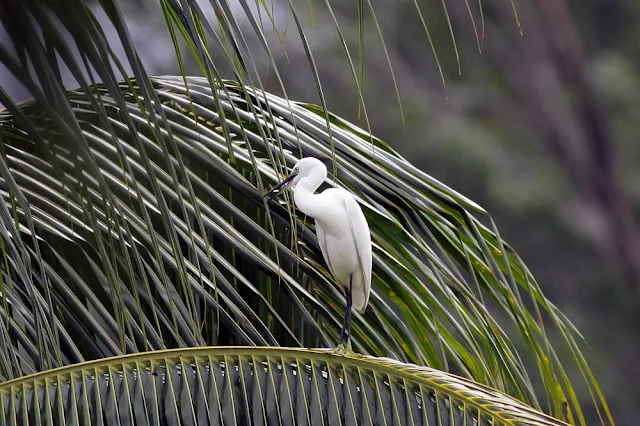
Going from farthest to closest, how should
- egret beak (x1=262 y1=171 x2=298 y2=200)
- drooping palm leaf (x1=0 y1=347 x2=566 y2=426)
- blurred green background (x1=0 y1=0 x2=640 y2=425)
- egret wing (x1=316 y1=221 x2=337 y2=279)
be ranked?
1. blurred green background (x1=0 y1=0 x2=640 y2=425)
2. egret wing (x1=316 y1=221 x2=337 y2=279)
3. egret beak (x1=262 y1=171 x2=298 y2=200)
4. drooping palm leaf (x1=0 y1=347 x2=566 y2=426)

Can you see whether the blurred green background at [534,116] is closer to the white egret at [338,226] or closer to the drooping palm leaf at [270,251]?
the drooping palm leaf at [270,251]

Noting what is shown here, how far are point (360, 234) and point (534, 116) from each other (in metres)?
5.22

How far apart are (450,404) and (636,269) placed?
525cm

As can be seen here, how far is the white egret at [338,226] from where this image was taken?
111 centimetres

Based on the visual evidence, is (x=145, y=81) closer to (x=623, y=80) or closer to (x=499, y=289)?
(x=499, y=289)

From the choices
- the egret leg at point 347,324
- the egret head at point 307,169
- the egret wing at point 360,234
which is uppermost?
the egret head at point 307,169

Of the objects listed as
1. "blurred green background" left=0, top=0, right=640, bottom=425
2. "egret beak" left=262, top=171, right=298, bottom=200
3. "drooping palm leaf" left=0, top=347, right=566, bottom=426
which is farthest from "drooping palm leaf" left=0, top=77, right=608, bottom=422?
"blurred green background" left=0, top=0, right=640, bottom=425

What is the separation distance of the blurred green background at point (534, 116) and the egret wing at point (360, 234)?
418 cm

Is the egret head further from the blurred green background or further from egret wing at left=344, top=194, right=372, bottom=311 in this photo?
the blurred green background

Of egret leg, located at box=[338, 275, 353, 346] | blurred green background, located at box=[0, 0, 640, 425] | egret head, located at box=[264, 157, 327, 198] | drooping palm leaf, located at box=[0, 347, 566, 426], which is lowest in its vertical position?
drooping palm leaf, located at box=[0, 347, 566, 426]

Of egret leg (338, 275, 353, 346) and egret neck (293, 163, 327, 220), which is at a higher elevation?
egret neck (293, 163, 327, 220)

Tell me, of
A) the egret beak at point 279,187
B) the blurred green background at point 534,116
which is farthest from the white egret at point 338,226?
the blurred green background at point 534,116

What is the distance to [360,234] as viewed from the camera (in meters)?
1.13

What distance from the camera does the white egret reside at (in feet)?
3.65
